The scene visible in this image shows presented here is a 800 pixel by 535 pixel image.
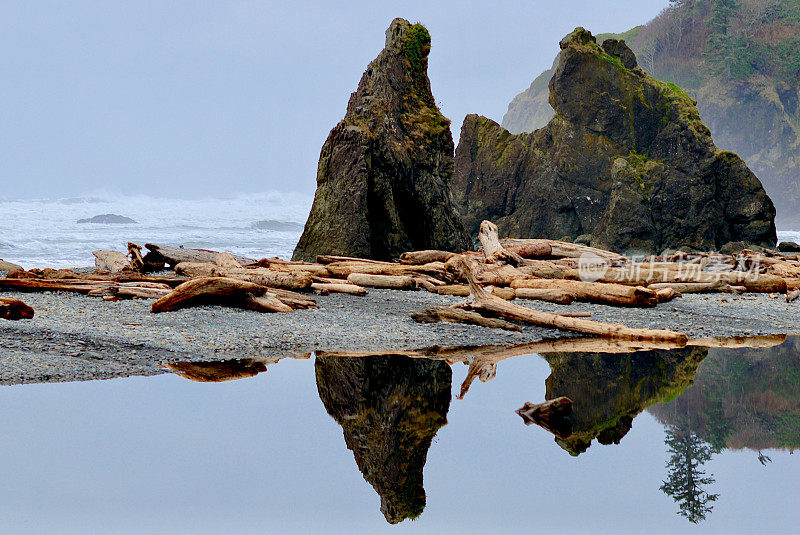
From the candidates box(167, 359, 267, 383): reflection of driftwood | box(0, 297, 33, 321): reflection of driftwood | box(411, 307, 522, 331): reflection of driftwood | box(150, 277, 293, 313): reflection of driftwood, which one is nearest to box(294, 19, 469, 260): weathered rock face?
box(150, 277, 293, 313): reflection of driftwood

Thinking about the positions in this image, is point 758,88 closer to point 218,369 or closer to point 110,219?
point 110,219

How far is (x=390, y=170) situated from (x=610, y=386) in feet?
31.4

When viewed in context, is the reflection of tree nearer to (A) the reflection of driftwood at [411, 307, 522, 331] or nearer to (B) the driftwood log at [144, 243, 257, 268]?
(A) the reflection of driftwood at [411, 307, 522, 331]

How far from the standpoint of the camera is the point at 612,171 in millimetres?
27953

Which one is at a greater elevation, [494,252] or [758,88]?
[758,88]

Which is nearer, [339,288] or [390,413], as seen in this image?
[390,413]

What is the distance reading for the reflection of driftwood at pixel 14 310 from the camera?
6.56 metres

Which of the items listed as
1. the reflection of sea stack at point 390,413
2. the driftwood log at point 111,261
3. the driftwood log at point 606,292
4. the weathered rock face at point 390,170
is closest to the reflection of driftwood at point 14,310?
the reflection of sea stack at point 390,413

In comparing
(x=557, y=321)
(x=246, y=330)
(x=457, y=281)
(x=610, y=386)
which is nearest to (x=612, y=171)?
(x=457, y=281)

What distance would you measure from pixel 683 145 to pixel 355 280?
22.0 metres

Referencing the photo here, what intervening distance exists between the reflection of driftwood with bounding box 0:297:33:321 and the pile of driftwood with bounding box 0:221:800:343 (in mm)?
1186

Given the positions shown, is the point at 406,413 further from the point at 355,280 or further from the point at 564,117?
the point at 564,117

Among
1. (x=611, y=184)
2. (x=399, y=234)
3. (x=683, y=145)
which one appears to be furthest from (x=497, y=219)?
(x=399, y=234)

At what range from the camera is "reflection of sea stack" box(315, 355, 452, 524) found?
2887 millimetres
